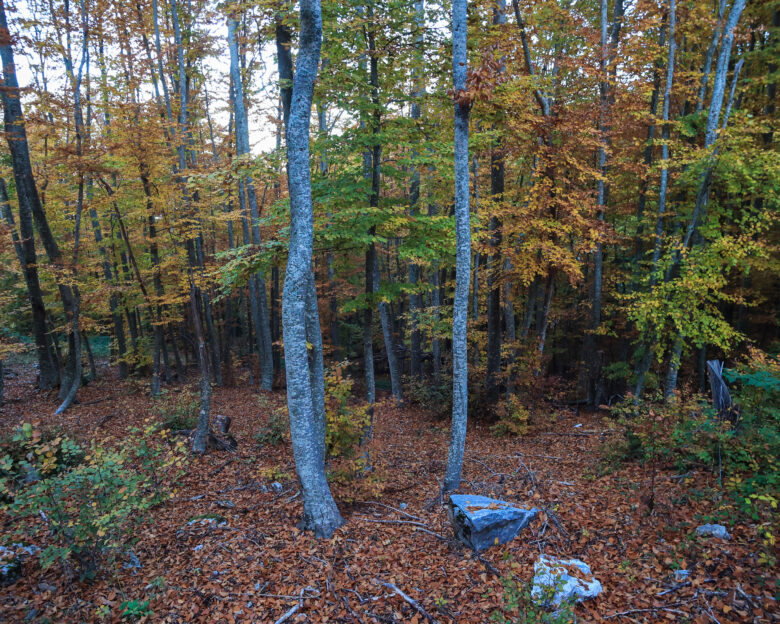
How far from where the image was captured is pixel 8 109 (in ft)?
35.7

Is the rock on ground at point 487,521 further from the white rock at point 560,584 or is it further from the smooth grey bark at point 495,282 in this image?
the smooth grey bark at point 495,282

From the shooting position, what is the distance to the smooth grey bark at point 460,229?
593 cm

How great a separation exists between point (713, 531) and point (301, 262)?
5894 mm

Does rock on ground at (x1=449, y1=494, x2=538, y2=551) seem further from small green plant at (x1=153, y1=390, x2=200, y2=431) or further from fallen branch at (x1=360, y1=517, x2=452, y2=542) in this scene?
small green plant at (x1=153, y1=390, x2=200, y2=431)

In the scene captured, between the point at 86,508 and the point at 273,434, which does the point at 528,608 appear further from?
the point at 273,434

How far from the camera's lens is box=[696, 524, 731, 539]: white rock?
4410 mm

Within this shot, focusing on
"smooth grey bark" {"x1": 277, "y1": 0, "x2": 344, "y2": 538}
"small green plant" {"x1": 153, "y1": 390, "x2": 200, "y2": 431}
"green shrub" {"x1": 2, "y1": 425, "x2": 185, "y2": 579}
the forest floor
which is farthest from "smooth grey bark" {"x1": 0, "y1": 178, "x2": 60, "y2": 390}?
"smooth grey bark" {"x1": 277, "y1": 0, "x2": 344, "y2": 538}

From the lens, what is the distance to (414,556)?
5188 millimetres

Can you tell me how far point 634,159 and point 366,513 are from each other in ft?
42.1

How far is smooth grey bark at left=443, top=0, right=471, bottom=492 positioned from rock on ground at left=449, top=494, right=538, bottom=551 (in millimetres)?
1089

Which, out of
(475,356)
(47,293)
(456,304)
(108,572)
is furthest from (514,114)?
(47,293)

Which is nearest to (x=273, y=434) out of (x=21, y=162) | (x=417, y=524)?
(x=417, y=524)

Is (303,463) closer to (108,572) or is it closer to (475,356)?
(108,572)

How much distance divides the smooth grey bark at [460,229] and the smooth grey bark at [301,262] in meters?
2.10
